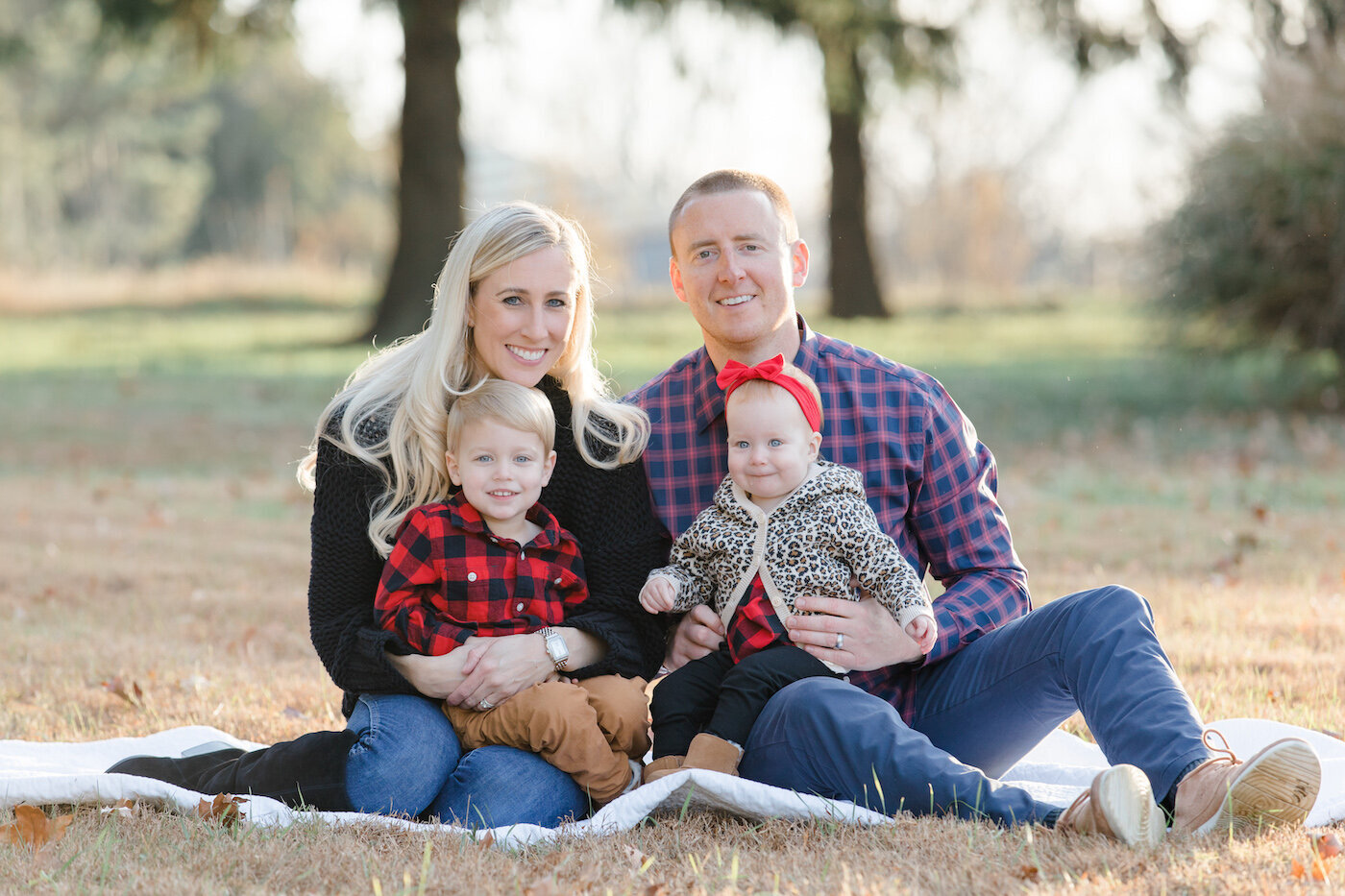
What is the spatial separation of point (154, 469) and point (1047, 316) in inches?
632

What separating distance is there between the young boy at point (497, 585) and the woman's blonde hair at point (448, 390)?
0.10 meters

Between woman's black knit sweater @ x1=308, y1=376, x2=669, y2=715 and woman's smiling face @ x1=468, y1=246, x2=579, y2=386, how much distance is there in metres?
0.13

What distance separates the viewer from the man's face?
344 centimetres

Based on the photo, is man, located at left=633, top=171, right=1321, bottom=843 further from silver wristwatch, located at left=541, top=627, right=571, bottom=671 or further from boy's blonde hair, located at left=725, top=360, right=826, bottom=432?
silver wristwatch, located at left=541, top=627, right=571, bottom=671

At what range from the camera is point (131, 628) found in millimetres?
5383

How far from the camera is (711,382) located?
11.6 ft

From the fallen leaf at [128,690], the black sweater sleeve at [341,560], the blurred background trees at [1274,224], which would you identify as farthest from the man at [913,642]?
the blurred background trees at [1274,224]

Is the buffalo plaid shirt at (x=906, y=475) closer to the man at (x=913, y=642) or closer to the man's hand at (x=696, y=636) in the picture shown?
the man at (x=913, y=642)

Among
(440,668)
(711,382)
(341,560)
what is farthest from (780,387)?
(341,560)

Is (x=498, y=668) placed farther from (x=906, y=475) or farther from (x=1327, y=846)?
(x=1327, y=846)

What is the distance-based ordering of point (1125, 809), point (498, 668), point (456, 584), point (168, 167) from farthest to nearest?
point (168, 167)
point (456, 584)
point (498, 668)
point (1125, 809)

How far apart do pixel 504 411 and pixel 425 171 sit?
1152cm

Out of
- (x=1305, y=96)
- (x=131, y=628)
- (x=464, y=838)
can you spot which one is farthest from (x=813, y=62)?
(x=464, y=838)

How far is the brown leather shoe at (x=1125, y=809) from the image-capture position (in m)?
2.57
